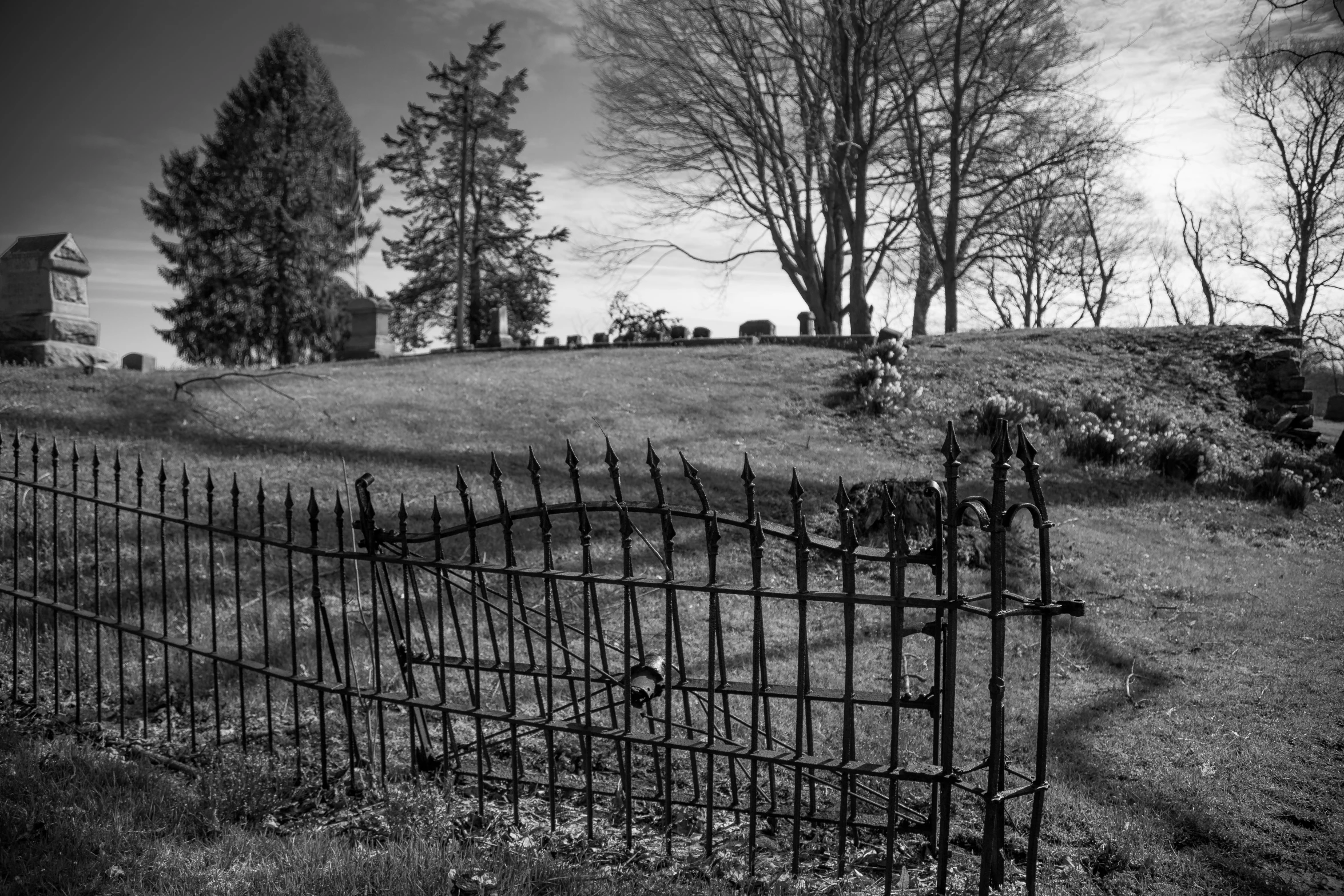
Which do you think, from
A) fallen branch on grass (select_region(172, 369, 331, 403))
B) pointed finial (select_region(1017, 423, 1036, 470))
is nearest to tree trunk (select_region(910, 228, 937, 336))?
fallen branch on grass (select_region(172, 369, 331, 403))

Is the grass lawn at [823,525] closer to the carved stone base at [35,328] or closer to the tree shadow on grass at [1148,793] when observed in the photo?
the tree shadow on grass at [1148,793]

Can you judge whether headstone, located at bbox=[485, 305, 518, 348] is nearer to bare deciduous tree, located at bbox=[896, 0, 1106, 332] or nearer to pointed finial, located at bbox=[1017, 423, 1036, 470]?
bare deciduous tree, located at bbox=[896, 0, 1106, 332]

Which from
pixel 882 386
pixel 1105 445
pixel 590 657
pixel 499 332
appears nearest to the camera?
pixel 590 657

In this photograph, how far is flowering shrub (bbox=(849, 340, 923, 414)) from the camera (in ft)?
41.9

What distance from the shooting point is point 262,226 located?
27.2 m

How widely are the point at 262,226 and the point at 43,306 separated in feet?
50.0

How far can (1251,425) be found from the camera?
43.7ft

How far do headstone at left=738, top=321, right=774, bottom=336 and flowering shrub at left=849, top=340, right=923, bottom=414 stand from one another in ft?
17.7

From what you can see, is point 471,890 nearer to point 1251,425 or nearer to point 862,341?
point 1251,425

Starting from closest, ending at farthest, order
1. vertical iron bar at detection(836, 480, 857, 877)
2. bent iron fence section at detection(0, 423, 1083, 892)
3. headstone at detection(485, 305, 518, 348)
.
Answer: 1. vertical iron bar at detection(836, 480, 857, 877)
2. bent iron fence section at detection(0, 423, 1083, 892)
3. headstone at detection(485, 305, 518, 348)

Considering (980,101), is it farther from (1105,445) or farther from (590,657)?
(590,657)

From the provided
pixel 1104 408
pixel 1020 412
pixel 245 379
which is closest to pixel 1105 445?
pixel 1020 412

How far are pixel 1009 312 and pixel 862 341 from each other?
60.1ft

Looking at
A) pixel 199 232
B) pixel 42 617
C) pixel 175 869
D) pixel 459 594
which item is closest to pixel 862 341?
pixel 459 594
